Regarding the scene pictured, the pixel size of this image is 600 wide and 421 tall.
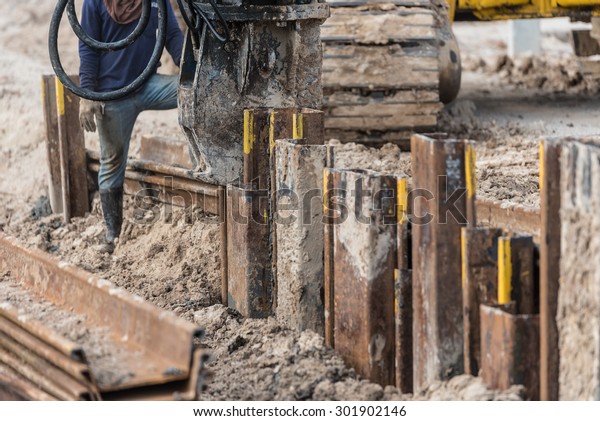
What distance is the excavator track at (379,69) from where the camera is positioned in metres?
8.23

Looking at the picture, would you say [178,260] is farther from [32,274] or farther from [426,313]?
[426,313]

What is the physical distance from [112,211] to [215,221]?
0.85 metres

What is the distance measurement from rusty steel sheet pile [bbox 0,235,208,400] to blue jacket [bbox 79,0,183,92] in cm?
184

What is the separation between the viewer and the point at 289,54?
19.1 ft

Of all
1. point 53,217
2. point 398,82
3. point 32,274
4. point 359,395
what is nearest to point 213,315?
point 32,274

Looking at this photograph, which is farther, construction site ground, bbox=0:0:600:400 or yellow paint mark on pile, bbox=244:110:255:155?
yellow paint mark on pile, bbox=244:110:255:155

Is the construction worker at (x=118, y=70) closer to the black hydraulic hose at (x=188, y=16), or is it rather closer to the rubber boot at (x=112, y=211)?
the rubber boot at (x=112, y=211)

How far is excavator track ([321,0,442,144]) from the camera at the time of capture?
8.23 metres

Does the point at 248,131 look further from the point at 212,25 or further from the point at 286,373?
the point at 286,373

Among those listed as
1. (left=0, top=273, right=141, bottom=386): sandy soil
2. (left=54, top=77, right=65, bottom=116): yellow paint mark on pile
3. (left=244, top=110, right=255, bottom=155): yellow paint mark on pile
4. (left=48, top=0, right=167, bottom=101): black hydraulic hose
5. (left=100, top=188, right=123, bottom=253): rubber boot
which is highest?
(left=48, top=0, right=167, bottom=101): black hydraulic hose

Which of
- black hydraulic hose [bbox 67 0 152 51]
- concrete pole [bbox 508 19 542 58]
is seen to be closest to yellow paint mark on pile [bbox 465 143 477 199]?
black hydraulic hose [bbox 67 0 152 51]

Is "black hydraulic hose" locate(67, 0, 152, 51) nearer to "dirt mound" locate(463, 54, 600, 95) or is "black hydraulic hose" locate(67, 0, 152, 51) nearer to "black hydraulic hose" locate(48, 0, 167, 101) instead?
"black hydraulic hose" locate(48, 0, 167, 101)

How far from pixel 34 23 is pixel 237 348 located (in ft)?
34.5
